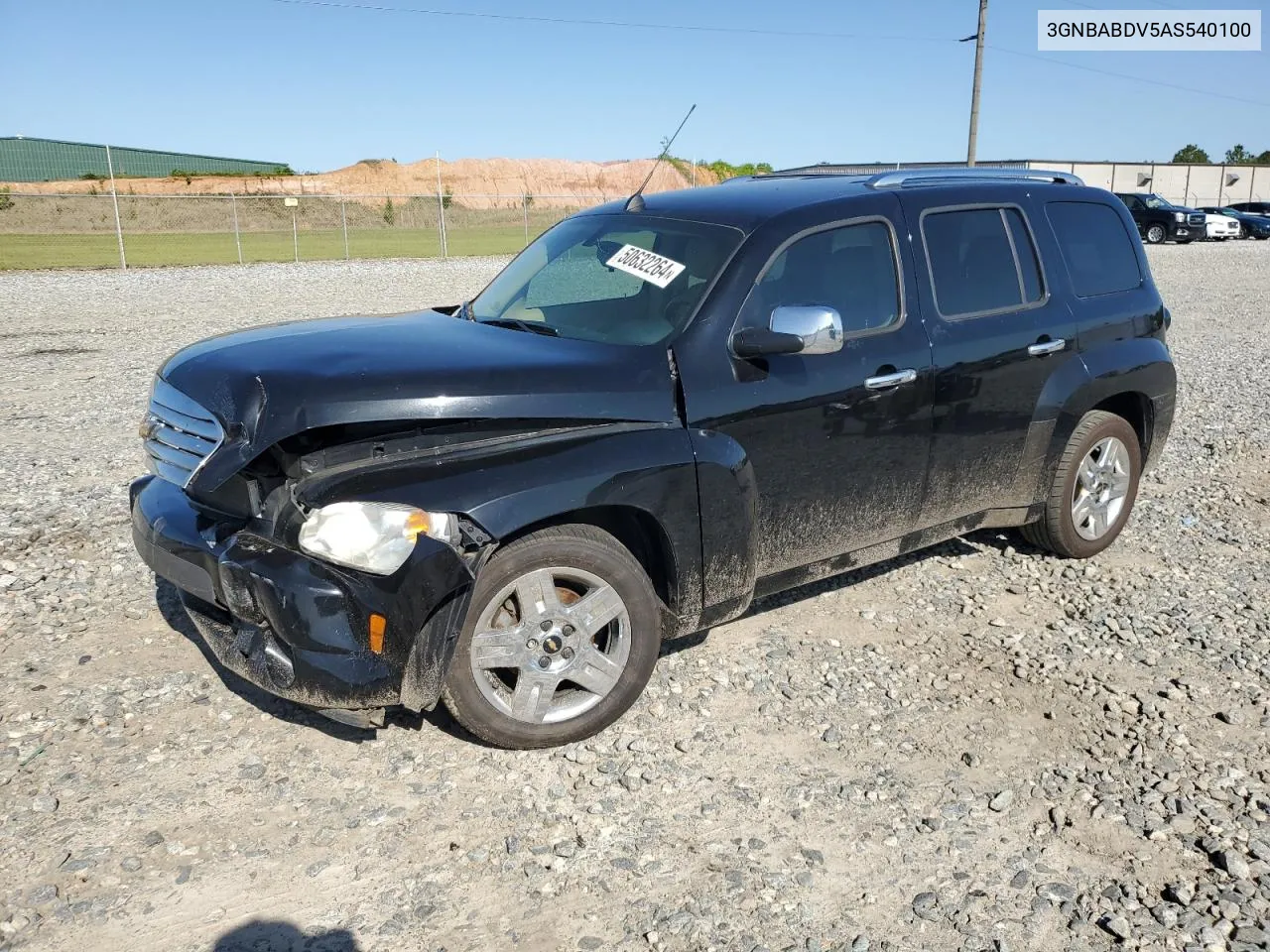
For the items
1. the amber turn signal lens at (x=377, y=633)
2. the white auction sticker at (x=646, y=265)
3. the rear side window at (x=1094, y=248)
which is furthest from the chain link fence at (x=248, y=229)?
the amber turn signal lens at (x=377, y=633)

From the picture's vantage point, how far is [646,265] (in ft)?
14.3

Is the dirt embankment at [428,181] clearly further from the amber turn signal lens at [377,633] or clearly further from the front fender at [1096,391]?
the amber turn signal lens at [377,633]

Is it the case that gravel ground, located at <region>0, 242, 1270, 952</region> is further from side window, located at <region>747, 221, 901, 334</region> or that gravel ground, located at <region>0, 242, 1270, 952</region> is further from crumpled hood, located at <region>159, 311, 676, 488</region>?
side window, located at <region>747, 221, 901, 334</region>

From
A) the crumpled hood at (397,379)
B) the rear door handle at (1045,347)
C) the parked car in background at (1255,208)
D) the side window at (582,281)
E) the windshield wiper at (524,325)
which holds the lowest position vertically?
the rear door handle at (1045,347)

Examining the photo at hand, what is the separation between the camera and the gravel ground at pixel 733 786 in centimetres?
289

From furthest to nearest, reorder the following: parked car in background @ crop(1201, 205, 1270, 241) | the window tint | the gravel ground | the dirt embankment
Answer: the dirt embankment → parked car in background @ crop(1201, 205, 1270, 241) → the window tint → the gravel ground

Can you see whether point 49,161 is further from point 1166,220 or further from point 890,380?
point 890,380

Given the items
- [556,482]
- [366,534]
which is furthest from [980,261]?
[366,534]

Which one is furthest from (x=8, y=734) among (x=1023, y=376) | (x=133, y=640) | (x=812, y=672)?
(x=1023, y=376)

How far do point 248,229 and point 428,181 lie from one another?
2546 centimetres

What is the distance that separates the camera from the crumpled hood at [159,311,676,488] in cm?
329

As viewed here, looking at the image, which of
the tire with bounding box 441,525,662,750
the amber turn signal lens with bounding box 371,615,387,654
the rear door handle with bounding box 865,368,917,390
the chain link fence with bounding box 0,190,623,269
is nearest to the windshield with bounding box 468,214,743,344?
the rear door handle with bounding box 865,368,917,390

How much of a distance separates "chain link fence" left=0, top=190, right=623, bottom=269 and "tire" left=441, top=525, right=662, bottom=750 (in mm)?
26429

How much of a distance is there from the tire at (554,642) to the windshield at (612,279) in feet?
3.13
